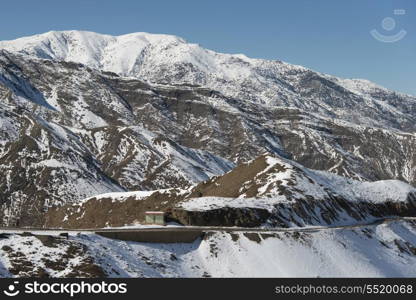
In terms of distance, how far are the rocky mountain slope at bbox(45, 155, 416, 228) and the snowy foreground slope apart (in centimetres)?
1389

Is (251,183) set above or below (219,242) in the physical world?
above

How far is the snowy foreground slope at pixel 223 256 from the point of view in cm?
8700

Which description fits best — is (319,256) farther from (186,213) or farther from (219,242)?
(186,213)

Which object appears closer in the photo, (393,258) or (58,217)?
(393,258)

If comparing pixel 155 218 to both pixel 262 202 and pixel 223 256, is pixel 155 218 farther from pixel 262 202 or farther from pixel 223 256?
pixel 262 202

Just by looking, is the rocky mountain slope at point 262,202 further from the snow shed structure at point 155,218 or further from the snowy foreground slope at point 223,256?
the snowy foreground slope at point 223,256

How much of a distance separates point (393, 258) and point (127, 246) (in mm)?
48211

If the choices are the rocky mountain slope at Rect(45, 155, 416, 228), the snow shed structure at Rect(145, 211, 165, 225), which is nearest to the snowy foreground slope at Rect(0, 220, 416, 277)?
the rocky mountain slope at Rect(45, 155, 416, 228)

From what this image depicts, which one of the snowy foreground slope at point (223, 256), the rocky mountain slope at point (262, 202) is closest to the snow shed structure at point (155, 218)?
the rocky mountain slope at point (262, 202)

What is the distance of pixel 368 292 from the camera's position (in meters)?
61.1

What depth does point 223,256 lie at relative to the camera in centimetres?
10494

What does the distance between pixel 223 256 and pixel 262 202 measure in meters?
33.0

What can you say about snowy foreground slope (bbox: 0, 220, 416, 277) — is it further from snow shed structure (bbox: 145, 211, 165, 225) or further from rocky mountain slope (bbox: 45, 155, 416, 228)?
snow shed structure (bbox: 145, 211, 165, 225)

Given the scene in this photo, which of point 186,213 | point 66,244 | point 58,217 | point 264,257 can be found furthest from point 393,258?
point 58,217
